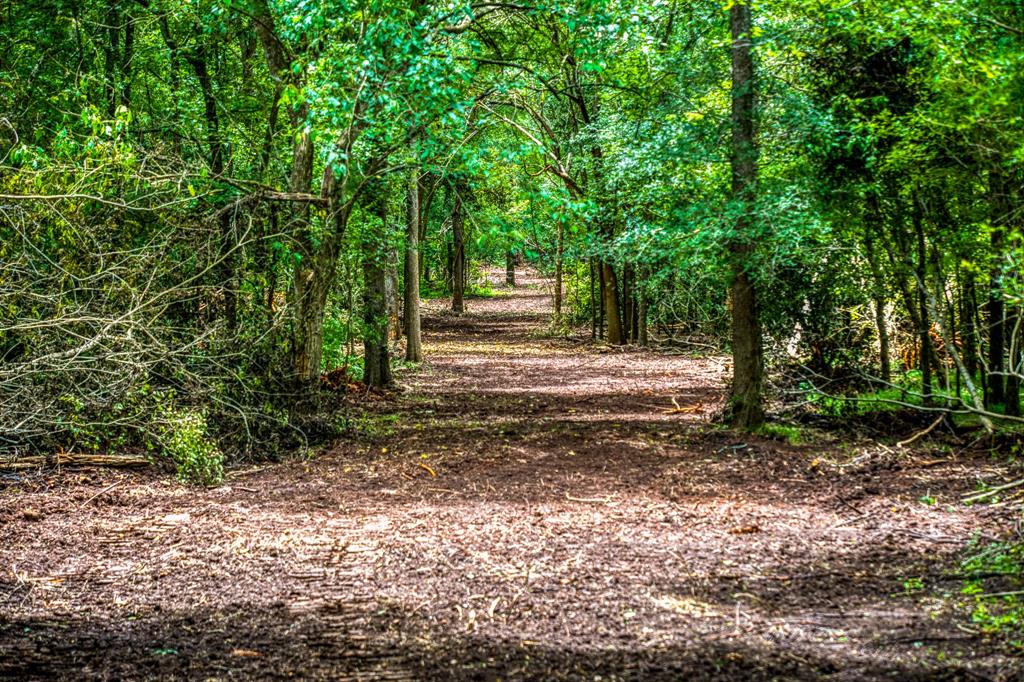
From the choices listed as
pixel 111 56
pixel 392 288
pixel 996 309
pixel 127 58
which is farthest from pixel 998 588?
pixel 392 288

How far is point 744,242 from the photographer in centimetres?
864

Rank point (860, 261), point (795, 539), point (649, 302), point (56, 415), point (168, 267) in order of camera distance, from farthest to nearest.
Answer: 1. point (649, 302)
2. point (860, 261)
3. point (168, 267)
4. point (56, 415)
5. point (795, 539)

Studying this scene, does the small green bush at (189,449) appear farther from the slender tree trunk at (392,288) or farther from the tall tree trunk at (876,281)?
the tall tree trunk at (876,281)

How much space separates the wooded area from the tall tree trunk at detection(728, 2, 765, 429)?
0.04 m

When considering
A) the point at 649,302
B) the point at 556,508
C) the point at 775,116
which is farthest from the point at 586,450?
the point at 649,302

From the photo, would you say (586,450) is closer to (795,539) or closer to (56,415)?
(795,539)

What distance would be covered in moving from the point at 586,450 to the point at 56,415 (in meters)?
5.02

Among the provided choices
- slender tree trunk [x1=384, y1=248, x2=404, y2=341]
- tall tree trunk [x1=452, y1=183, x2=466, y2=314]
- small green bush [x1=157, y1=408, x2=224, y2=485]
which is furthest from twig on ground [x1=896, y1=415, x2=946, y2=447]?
tall tree trunk [x1=452, y1=183, x2=466, y2=314]

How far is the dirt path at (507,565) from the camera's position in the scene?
12.6ft

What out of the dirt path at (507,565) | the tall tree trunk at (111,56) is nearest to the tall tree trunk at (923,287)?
the dirt path at (507,565)

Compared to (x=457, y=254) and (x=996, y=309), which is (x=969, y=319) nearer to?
(x=996, y=309)

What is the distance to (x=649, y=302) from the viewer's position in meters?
21.0

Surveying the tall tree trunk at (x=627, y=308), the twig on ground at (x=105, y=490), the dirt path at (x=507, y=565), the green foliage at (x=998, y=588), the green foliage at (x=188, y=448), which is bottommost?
the dirt path at (x=507, y=565)

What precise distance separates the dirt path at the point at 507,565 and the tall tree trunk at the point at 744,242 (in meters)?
0.55
